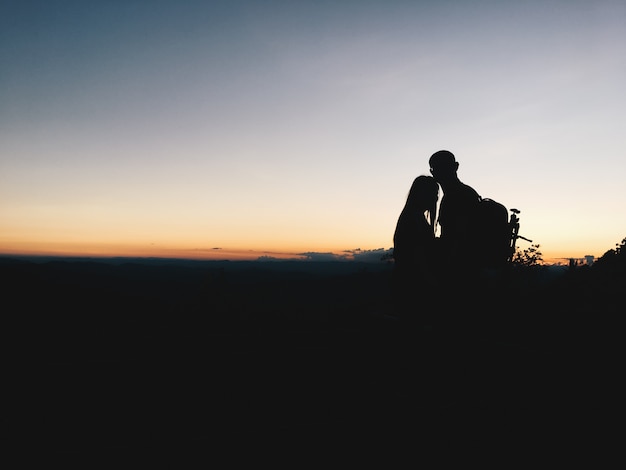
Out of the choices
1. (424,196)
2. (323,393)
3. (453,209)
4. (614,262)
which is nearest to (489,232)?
(453,209)

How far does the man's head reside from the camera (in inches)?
133

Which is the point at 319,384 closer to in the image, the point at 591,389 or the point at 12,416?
the point at 591,389

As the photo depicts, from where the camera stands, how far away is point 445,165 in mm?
3393

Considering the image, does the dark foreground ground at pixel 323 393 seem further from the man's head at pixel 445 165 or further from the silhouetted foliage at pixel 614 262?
the silhouetted foliage at pixel 614 262

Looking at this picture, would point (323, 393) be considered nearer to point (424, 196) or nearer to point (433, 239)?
point (433, 239)

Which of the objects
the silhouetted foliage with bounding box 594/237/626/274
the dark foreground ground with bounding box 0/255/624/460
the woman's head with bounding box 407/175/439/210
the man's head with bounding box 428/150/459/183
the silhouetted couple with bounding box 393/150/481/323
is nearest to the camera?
the dark foreground ground with bounding box 0/255/624/460

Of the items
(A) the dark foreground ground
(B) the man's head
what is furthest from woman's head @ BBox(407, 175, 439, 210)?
(A) the dark foreground ground

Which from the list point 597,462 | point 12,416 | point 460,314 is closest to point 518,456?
point 597,462

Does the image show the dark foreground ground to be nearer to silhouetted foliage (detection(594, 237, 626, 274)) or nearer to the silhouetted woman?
the silhouetted woman

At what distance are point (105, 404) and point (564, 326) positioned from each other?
21.9ft

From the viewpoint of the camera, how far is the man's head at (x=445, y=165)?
11.1 feet

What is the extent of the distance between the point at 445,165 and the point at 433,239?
26.4 inches

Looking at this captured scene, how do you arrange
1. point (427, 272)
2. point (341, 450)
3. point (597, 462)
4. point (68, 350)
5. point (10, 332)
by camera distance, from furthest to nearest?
point (10, 332) → point (68, 350) → point (427, 272) → point (341, 450) → point (597, 462)

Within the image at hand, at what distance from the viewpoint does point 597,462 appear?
213cm
